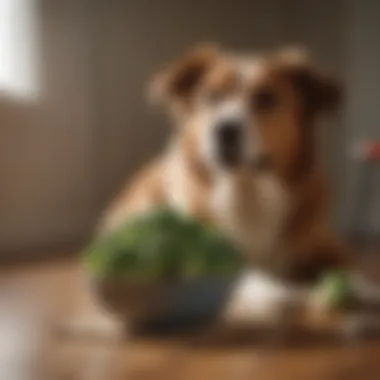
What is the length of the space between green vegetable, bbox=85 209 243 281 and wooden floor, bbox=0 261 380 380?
0.10 metres

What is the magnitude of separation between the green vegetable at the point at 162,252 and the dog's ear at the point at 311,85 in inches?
22.4

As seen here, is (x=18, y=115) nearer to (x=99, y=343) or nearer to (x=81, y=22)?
(x=81, y=22)

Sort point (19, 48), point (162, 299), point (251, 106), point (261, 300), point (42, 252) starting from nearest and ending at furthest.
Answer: point (162, 299), point (261, 300), point (251, 106), point (42, 252), point (19, 48)

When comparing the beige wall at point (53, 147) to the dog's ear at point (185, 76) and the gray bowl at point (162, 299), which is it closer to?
the dog's ear at point (185, 76)

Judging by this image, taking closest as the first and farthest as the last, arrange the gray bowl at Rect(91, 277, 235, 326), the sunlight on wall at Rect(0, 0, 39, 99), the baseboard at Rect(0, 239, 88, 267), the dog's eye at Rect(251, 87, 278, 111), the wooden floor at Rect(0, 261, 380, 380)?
the wooden floor at Rect(0, 261, 380, 380)
the gray bowl at Rect(91, 277, 235, 326)
the dog's eye at Rect(251, 87, 278, 111)
the baseboard at Rect(0, 239, 88, 267)
the sunlight on wall at Rect(0, 0, 39, 99)

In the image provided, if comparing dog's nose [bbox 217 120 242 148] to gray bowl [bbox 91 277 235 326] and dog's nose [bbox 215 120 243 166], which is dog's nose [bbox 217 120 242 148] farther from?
gray bowl [bbox 91 277 235 326]

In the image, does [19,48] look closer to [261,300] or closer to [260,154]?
[260,154]

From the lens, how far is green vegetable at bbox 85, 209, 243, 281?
1.50m

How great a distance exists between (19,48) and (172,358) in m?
1.63

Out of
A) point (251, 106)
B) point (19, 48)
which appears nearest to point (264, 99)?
point (251, 106)

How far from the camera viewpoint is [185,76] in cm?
207

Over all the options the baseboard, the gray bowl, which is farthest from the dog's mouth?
the baseboard

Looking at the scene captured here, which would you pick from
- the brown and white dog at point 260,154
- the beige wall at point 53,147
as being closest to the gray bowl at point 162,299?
the brown and white dog at point 260,154

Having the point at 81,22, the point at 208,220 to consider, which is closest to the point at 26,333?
the point at 208,220
